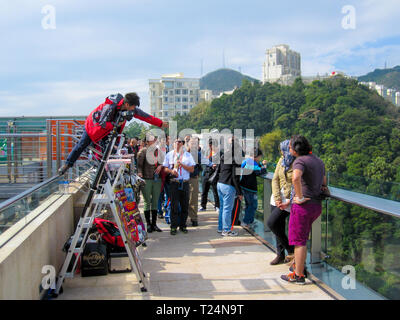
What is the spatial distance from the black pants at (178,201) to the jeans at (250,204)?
1.11 metres

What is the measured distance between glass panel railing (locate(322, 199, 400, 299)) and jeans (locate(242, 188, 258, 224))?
7.73 ft

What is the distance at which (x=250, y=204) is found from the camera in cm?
726

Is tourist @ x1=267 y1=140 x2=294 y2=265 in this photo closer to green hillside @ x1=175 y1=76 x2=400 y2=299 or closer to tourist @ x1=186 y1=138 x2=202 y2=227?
green hillside @ x1=175 y1=76 x2=400 y2=299

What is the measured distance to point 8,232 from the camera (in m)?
3.23

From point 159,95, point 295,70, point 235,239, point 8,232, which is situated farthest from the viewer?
point 295,70

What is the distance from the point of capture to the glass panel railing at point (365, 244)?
3.76m

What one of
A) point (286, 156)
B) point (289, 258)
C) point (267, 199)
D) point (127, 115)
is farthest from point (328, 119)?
point (127, 115)

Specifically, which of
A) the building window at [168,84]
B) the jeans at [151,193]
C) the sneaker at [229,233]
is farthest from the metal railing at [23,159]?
the building window at [168,84]

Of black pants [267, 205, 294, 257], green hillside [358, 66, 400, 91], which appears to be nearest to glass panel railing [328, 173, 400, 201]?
black pants [267, 205, 294, 257]

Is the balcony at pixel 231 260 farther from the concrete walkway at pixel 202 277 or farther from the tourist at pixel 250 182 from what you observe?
the tourist at pixel 250 182

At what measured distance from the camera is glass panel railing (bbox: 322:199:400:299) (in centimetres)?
376
